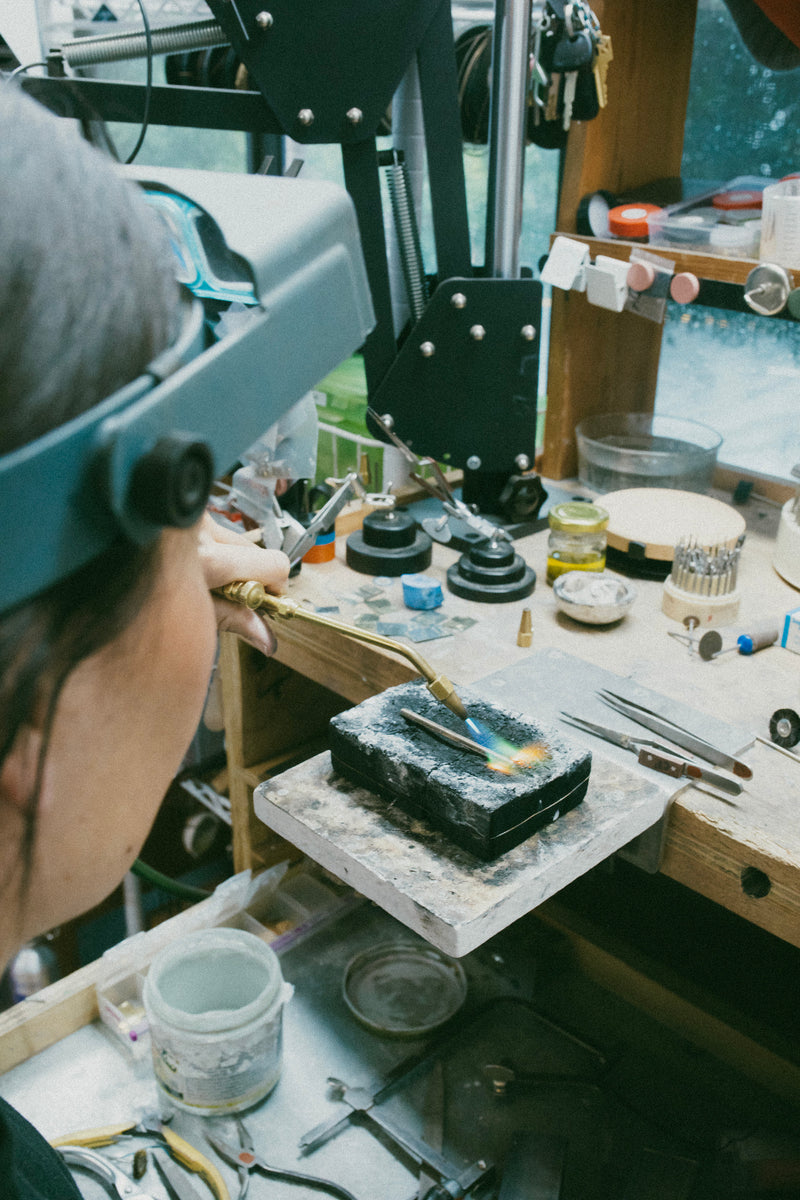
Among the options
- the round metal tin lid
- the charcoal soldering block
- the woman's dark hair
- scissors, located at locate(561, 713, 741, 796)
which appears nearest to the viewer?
the woman's dark hair

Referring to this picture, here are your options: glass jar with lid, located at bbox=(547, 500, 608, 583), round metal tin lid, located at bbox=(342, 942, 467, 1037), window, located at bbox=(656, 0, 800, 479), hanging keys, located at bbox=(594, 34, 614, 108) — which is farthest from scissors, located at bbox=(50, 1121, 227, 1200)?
hanging keys, located at bbox=(594, 34, 614, 108)

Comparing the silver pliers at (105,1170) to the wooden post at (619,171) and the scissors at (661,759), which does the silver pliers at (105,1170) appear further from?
the wooden post at (619,171)

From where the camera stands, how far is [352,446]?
154 cm

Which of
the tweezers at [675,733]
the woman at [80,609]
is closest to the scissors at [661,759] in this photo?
the tweezers at [675,733]

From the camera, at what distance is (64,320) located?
0.31 meters

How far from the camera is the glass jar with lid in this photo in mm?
1189

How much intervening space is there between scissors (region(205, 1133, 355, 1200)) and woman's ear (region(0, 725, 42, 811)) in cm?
64

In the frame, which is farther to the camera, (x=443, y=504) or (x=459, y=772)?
(x=443, y=504)

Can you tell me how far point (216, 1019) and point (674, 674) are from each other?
21.8 inches

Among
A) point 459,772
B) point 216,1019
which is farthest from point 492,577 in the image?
point 216,1019

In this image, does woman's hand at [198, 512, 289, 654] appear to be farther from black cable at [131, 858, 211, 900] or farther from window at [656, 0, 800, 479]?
window at [656, 0, 800, 479]

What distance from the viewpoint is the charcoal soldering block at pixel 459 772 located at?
724 mm

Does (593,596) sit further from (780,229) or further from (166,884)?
(166,884)

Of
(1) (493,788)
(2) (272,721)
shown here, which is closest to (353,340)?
(1) (493,788)
